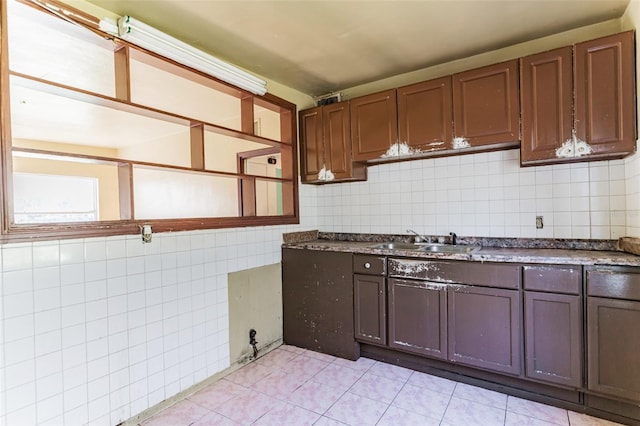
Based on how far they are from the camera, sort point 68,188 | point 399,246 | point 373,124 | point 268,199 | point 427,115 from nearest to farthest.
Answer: point 427,115
point 373,124
point 399,246
point 268,199
point 68,188

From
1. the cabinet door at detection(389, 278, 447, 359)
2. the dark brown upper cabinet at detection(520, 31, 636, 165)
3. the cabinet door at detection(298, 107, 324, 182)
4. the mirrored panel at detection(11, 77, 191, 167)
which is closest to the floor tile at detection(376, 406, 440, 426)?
the cabinet door at detection(389, 278, 447, 359)

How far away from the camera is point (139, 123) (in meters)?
4.33

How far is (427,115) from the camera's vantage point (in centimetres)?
254

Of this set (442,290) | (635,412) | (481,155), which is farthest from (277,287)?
(635,412)

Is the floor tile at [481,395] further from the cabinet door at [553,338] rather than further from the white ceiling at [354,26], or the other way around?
the white ceiling at [354,26]

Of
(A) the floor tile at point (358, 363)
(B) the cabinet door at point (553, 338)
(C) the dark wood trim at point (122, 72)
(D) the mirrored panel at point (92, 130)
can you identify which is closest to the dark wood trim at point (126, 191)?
(C) the dark wood trim at point (122, 72)

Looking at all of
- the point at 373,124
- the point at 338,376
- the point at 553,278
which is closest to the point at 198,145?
the point at 373,124

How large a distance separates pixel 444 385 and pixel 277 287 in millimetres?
1579

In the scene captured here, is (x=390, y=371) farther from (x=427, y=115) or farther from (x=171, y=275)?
(x=427, y=115)

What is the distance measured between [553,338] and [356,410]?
128 cm

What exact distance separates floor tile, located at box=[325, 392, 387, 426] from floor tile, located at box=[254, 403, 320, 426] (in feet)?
0.37

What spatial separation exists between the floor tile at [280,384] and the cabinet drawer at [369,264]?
0.93 m

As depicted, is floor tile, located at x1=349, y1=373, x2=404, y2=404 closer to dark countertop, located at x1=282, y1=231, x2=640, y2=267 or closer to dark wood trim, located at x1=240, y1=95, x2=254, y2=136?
dark countertop, located at x1=282, y1=231, x2=640, y2=267

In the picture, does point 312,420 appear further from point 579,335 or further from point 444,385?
point 579,335
